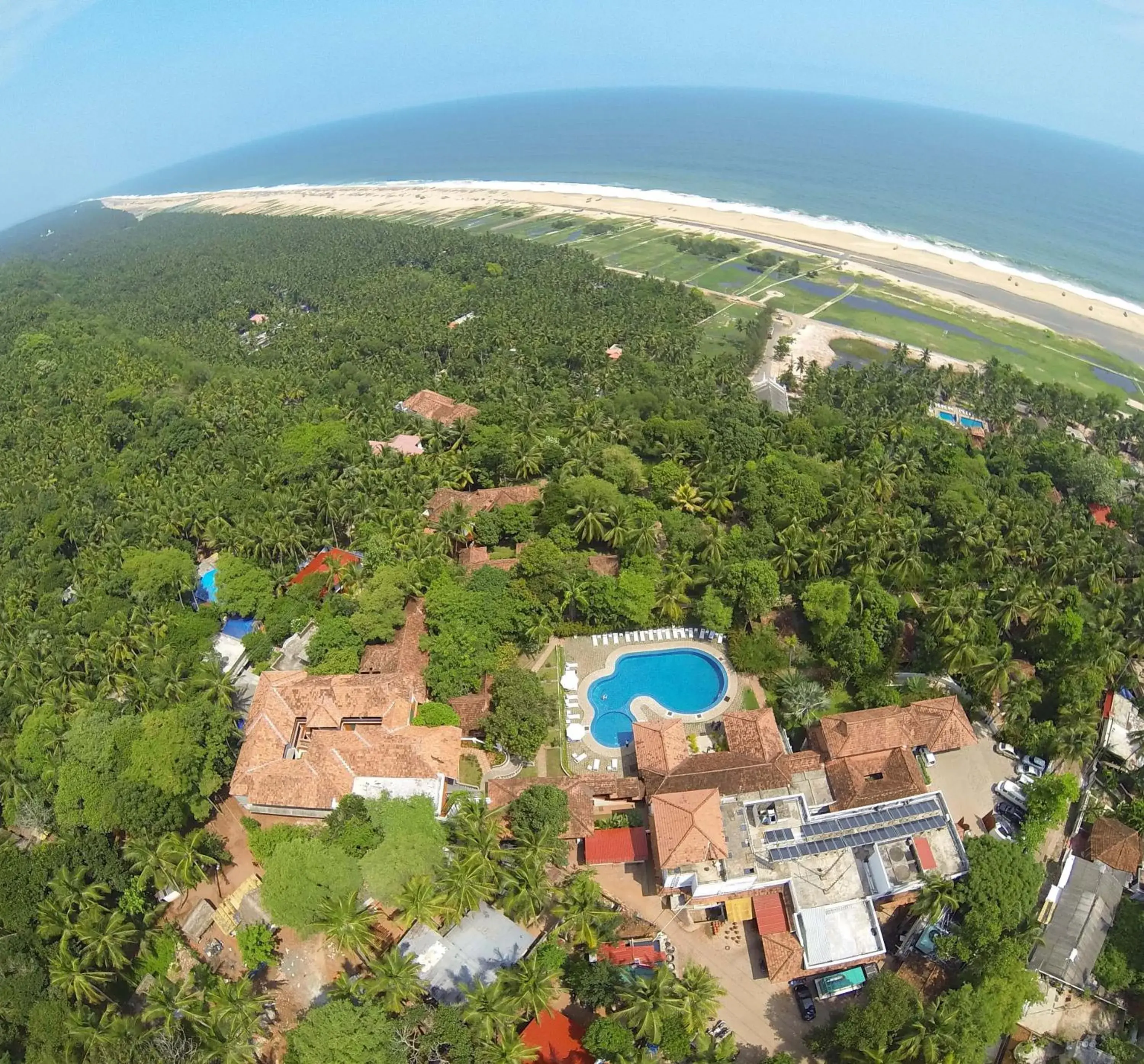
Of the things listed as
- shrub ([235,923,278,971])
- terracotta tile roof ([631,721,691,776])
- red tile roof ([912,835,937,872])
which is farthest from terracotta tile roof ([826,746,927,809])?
shrub ([235,923,278,971])

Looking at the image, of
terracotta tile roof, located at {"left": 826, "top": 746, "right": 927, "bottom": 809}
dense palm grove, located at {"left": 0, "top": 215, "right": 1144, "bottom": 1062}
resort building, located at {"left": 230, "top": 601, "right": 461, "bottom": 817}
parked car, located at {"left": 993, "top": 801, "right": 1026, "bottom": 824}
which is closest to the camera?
dense palm grove, located at {"left": 0, "top": 215, "right": 1144, "bottom": 1062}

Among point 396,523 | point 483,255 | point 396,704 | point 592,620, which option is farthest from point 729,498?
point 483,255

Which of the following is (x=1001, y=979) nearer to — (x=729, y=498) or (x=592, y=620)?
(x=592, y=620)

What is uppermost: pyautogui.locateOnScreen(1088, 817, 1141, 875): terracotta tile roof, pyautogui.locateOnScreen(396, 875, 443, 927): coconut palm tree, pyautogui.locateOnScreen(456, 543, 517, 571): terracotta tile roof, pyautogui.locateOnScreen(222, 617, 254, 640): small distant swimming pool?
pyautogui.locateOnScreen(456, 543, 517, 571): terracotta tile roof

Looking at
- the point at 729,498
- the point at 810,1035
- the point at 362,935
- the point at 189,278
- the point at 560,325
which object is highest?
the point at 189,278

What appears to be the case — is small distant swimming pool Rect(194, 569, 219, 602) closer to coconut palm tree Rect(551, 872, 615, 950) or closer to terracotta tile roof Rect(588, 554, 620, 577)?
terracotta tile roof Rect(588, 554, 620, 577)

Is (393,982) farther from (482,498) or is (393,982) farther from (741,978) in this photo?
(482,498)

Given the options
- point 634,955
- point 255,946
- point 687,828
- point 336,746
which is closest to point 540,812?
point 687,828

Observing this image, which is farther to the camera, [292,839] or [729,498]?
[729,498]
